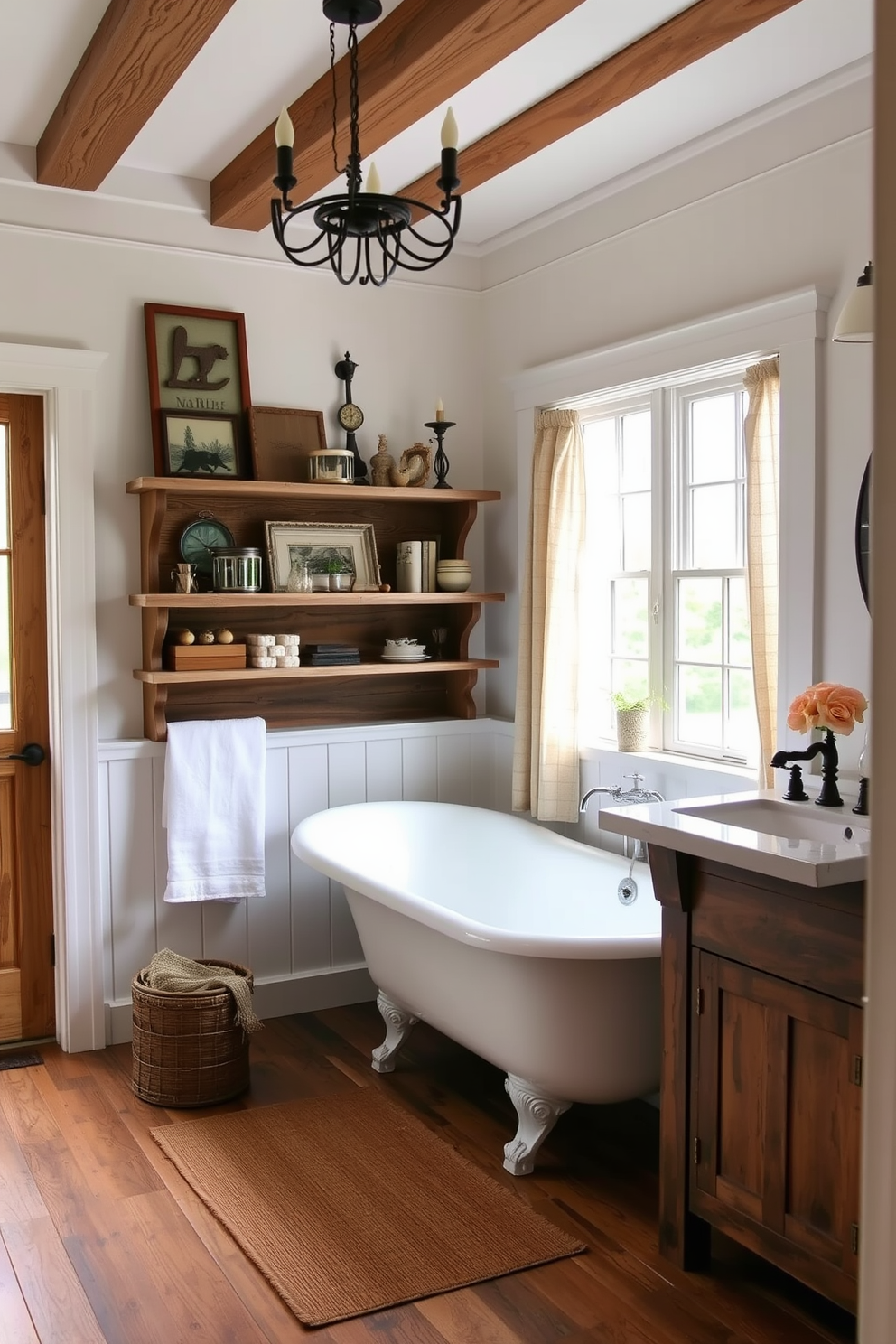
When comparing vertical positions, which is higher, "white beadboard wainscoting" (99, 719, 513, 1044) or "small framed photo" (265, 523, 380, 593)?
"small framed photo" (265, 523, 380, 593)

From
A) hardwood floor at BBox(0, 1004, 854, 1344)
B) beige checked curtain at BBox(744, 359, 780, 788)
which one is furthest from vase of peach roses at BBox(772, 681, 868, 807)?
hardwood floor at BBox(0, 1004, 854, 1344)

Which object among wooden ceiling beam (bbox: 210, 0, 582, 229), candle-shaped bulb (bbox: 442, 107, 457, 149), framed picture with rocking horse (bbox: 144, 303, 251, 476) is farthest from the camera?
framed picture with rocking horse (bbox: 144, 303, 251, 476)

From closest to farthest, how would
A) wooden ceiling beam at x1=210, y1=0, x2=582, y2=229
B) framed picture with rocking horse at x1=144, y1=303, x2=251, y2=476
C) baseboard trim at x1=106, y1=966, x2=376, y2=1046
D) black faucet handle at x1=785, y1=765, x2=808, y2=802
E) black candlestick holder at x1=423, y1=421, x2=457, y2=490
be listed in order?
wooden ceiling beam at x1=210, y1=0, x2=582, y2=229
black faucet handle at x1=785, y1=765, x2=808, y2=802
framed picture with rocking horse at x1=144, y1=303, x2=251, y2=476
baseboard trim at x1=106, y1=966, x2=376, y2=1046
black candlestick holder at x1=423, y1=421, x2=457, y2=490

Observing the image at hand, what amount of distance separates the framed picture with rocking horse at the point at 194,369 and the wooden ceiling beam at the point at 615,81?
88 cm

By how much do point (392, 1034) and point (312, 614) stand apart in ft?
4.90

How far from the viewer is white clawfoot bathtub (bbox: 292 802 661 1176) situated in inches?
110

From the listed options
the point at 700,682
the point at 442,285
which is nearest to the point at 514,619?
the point at 700,682

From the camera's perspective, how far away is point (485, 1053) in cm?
308

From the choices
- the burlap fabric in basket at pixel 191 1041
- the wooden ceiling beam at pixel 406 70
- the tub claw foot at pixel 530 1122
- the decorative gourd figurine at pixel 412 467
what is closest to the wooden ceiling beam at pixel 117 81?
the wooden ceiling beam at pixel 406 70

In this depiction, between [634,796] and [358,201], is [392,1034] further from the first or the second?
[358,201]

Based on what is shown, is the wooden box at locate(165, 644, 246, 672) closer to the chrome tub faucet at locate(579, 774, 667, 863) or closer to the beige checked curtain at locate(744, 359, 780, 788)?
the chrome tub faucet at locate(579, 774, 667, 863)

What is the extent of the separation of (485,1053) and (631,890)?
0.62 metres

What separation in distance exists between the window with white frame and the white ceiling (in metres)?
0.70

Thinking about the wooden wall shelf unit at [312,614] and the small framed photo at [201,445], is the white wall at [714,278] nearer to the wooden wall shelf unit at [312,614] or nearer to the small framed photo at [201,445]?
the wooden wall shelf unit at [312,614]
